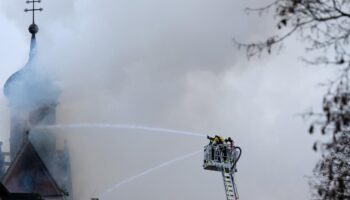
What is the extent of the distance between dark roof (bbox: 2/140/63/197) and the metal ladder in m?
32.2

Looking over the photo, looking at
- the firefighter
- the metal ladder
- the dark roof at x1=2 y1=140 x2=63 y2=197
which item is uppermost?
the dark roof at x1=2 y1=140 x2=63 y2=197

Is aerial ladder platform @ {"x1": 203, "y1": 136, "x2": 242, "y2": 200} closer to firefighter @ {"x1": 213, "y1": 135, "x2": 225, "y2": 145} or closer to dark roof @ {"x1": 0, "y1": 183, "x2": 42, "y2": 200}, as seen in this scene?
firefighter @ {"x1": 213, "y1": 135, "x2": 225, "y2": 145}

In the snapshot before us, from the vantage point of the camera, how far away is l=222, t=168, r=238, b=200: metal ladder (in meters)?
41.5

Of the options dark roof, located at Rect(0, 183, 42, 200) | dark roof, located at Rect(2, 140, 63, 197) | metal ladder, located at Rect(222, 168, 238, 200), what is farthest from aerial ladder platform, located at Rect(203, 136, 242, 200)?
dark roof, located at Rect(2, 140, 63, 197)

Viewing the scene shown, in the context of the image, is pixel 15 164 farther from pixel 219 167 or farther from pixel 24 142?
pixel 219 167

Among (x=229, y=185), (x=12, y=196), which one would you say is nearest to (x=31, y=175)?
(x=12, y=196)

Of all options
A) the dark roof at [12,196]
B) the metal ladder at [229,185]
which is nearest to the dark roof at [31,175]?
the dark roof at [12,196]

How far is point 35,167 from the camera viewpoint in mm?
73000

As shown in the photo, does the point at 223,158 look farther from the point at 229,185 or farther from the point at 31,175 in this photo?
the point at 31,175

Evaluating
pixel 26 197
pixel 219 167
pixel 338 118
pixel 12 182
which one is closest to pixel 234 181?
pixel 219 167

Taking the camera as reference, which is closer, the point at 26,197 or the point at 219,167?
the point at 219,167

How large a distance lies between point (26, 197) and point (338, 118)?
4304 centimetres

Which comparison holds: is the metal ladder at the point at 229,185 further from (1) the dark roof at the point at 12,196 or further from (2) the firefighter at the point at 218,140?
(1) the dark roof at the point at 12,196

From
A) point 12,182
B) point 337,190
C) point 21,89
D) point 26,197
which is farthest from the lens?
point 21,89
